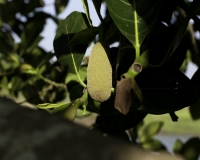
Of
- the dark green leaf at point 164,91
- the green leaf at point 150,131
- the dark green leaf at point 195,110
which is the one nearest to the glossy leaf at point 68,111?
the dark green leaf at point 164,91

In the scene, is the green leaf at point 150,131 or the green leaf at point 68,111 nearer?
the green leaf at point 68,111

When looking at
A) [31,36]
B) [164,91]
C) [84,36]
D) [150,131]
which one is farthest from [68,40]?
[150,131]

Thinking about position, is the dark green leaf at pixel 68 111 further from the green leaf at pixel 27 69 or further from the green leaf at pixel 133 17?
the green leaf at pixel 27 69

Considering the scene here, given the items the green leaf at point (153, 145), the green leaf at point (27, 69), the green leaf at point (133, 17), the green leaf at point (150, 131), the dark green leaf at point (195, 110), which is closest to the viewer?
the green leaf at point (133, 17)

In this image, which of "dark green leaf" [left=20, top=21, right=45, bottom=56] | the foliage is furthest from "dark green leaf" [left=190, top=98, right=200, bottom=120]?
"dark green leaf" [left=20, top=21, right=45, bottom=56]

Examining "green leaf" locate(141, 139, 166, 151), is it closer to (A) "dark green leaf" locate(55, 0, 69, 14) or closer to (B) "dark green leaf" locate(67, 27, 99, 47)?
(A) "dark green leaf" locate(55, 0, 69, 14)

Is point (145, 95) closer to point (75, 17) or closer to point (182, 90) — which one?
point (182, 90)

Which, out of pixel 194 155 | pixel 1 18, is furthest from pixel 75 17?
pixel 1 18
